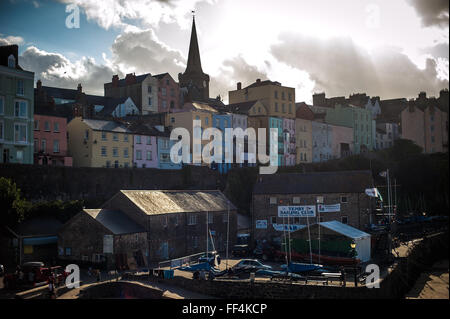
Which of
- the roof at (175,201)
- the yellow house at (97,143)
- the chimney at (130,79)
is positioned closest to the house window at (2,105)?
the yellow house at (97,143)

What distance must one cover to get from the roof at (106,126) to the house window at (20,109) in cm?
769

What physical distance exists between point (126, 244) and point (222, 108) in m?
38.8

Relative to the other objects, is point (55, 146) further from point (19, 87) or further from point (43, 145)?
point (19, 87)

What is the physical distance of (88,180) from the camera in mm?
47156

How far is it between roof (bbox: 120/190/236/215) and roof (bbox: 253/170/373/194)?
4609mm

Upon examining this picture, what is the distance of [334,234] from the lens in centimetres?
3734

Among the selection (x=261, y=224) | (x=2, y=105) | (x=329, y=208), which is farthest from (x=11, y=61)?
(x=329, y=208)

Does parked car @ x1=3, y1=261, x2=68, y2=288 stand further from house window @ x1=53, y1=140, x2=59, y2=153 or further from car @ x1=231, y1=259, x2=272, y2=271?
house window @ x1=53, y1=140, x2=59, y2=153

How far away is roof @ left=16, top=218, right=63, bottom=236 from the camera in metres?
36.5

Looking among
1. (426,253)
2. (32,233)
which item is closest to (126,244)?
(32,233)

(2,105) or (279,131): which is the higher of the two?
(279,131)

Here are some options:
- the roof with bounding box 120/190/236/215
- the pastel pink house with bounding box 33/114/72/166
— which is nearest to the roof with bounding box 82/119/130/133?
the pastel pink house with bounding box 33/114/72/166

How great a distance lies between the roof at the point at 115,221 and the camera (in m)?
35.4

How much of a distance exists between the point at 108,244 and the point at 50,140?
20203mm
